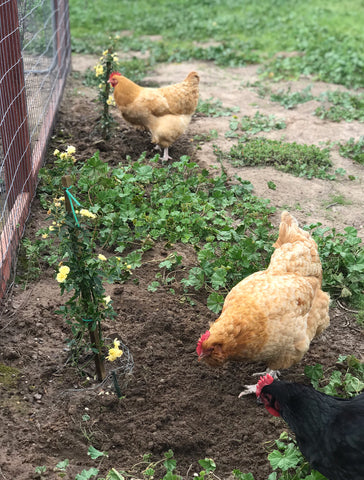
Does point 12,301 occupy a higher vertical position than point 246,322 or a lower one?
lower

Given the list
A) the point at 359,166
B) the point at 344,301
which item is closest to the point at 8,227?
the point at 344,301

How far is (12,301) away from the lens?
4078 mm

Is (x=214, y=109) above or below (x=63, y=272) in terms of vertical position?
below

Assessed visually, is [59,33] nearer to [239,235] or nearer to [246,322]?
[239,235]

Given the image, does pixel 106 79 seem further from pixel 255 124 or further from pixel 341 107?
pixel 341 107

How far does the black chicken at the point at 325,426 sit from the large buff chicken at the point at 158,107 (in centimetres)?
410

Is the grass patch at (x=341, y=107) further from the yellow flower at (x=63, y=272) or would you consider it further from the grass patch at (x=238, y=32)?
the yellow flower at (x=63, y=272)

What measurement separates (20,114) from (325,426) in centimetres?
361

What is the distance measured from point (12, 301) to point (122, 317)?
0.84 meters

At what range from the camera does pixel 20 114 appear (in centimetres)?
479

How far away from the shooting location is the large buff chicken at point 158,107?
21.3 feet

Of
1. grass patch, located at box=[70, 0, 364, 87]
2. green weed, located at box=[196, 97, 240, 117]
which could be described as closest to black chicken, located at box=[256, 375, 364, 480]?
green weed, located at box=[196, 97, 240, 117]

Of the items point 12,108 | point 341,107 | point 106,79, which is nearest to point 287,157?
A: point 341,107

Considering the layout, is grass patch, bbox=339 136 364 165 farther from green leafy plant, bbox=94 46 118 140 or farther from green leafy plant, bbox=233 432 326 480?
green leafy plant, bbox=233 432 326 480
